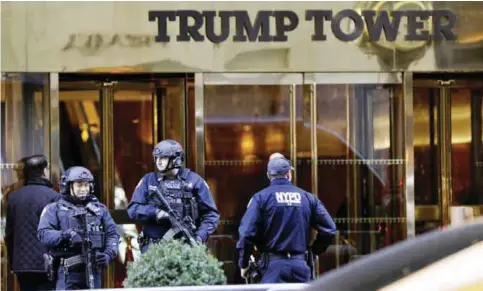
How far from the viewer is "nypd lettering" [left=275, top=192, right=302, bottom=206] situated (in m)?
9.33

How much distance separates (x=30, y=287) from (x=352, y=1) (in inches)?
180

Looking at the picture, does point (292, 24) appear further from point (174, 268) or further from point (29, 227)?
point (174, 268)

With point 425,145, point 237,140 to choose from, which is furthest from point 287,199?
point 425,145

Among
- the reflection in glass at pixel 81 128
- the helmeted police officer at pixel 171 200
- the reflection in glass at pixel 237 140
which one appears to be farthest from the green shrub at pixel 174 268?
the reflection in glass at pixel 81 128

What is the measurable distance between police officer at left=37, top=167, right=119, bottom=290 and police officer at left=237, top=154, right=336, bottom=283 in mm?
1187

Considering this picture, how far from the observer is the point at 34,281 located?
10.8 m

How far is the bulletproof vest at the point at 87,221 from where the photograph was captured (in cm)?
917

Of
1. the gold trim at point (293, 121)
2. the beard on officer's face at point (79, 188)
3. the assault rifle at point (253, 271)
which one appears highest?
the gold trim at point (293, 121)

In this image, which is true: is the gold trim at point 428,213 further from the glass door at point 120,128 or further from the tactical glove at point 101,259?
the tactical glove at point 101,259

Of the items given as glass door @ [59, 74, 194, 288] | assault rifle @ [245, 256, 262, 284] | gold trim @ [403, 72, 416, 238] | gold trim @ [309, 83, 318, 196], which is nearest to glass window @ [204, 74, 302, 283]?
gold trim @ [309, 83, 318, 196]

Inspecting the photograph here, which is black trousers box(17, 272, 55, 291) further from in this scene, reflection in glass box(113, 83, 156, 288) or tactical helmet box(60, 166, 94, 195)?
tactical helmet box(60, 166, 94, 195)

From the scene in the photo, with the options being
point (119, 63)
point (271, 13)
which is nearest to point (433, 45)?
point (271, 13)

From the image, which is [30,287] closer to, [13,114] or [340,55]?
[13,114]

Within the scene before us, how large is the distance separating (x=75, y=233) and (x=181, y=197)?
108 cm
